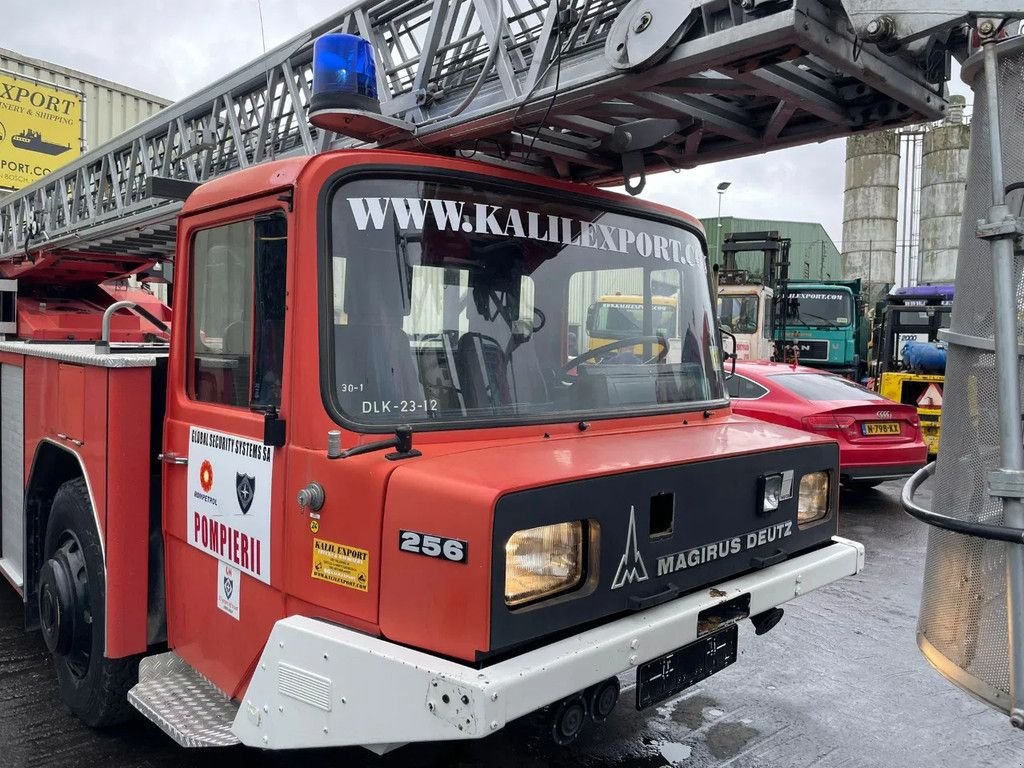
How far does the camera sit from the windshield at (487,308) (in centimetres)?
259

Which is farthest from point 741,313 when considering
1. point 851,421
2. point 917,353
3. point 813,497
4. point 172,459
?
point 172,459

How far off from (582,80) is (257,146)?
7.60 feet

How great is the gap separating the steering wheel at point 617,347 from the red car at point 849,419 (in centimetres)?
471

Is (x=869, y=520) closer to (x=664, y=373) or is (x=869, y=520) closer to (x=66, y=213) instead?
(x=664, y=373)

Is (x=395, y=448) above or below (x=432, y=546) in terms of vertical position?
above

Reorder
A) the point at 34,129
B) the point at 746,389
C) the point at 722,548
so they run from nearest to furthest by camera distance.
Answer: the point at 722,548
the point at 746,389
the point at 34,129

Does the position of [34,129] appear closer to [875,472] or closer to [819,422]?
[819,422]

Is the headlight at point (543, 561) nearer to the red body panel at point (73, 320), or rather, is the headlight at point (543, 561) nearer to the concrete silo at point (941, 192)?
the red body panel at point (73, 320)

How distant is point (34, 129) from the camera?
15852 millimetres

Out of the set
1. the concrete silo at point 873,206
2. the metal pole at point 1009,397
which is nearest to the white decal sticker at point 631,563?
the metal pole at point 1009,397

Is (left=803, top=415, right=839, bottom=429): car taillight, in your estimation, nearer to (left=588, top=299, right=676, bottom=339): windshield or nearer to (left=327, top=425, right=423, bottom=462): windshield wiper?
(left=588, top=299, right=676, bottom=339): windshield

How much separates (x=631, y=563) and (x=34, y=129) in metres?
17.3

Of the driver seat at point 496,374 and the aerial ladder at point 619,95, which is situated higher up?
the aerial ladder at point 619,95

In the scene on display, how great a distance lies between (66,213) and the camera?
710cm
